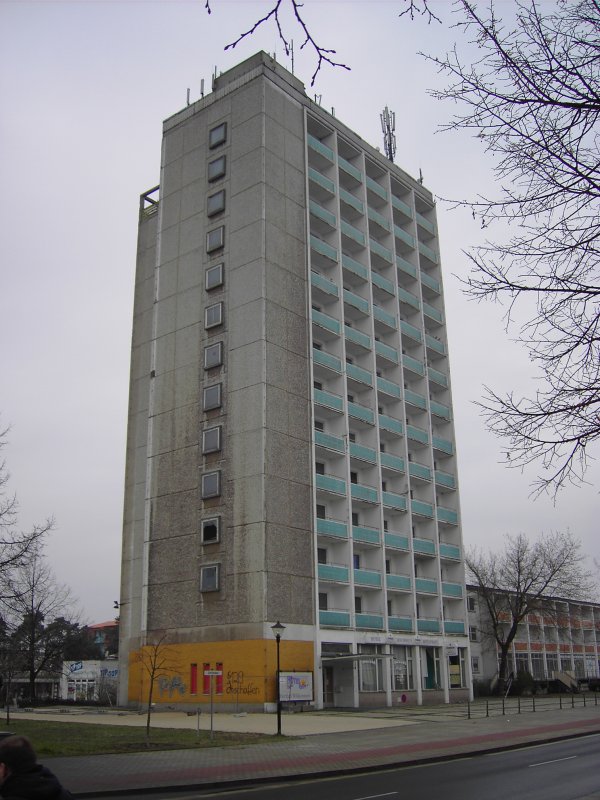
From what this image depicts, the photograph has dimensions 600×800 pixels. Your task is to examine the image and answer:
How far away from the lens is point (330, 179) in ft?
188

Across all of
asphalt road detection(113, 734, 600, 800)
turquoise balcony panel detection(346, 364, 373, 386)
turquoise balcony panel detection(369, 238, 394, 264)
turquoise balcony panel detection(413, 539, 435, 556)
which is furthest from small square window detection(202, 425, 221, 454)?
asphalt road detection(113, 734, 600, 800)

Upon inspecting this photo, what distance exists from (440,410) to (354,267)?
47.2 ft

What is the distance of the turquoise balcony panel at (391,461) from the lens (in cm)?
5441

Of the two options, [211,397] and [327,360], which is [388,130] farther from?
[211,397]

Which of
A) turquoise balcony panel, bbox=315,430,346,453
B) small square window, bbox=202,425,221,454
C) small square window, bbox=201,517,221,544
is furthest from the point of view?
turquoise balcony panel, bbox=315,430,346,453

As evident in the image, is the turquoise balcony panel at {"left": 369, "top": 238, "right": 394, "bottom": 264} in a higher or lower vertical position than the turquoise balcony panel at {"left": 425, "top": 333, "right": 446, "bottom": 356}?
higher

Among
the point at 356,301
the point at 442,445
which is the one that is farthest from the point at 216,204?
the point at 442,445

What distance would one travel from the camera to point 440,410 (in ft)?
207

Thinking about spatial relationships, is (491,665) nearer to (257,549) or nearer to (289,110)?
(257,549)

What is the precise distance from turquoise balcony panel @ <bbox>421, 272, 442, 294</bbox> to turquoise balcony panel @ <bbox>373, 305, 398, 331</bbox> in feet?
26.5

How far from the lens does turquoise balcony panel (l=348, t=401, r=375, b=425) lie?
5278 cm

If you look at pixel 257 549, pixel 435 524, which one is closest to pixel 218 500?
pixel 257 549

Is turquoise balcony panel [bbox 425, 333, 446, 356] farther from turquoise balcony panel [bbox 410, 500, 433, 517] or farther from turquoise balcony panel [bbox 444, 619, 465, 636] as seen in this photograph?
turquoise balcony panel [bbox 444, 619, 465, 636]

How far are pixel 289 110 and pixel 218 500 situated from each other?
28.2m
